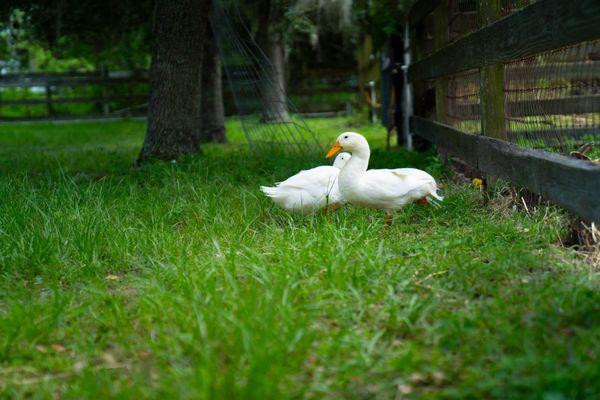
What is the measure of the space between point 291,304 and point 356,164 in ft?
5.65

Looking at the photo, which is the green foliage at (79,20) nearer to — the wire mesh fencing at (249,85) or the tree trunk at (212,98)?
the tree trunk at (212,98)

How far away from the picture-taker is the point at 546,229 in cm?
343

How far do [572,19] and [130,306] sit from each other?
2.16 m

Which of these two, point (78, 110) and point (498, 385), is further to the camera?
point (78, 110)

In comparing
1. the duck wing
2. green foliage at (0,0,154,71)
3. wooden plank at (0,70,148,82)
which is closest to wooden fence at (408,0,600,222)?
the duck wing

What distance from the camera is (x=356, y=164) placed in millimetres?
4176

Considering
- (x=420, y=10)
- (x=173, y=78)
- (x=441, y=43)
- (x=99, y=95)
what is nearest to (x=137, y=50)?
(x=99, y=95)

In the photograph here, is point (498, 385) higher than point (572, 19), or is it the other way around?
point (572, 19)

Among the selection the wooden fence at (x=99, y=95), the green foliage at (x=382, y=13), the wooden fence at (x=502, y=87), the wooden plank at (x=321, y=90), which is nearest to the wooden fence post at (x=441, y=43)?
the wooden fence at (x=502, y=87)

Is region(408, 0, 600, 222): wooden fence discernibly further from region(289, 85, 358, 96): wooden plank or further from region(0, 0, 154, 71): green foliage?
region(289, 85, 358, 96): wooden plank

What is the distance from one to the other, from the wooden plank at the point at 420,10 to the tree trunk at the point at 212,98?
12.0ft

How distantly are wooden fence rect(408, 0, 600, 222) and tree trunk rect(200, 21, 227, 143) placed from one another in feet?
14.8

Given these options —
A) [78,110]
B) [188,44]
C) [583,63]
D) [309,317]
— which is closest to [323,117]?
[78,110]

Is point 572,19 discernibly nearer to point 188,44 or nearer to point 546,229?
point 546,229
